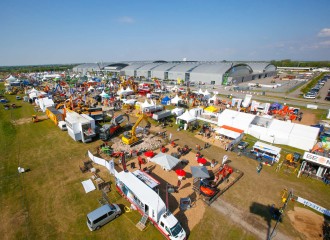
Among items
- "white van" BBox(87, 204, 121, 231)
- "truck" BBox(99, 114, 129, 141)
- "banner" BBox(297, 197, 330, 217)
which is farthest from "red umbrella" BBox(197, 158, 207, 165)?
"truck" BBox(99, 114, 129, 141)

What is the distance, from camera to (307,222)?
11969 millimetres

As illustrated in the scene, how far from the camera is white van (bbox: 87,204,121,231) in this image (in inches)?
431

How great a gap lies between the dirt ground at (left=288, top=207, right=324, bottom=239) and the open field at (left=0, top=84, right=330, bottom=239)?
20.2 inches

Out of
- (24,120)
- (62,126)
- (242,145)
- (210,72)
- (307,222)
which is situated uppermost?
(210,72)

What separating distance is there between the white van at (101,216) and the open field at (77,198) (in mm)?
376

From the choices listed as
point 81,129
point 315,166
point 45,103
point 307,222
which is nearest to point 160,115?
point 81,129

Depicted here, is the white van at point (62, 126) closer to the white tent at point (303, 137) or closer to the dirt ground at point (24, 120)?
the dirt ground at point (24, 120)

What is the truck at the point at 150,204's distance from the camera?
10344 millimetres

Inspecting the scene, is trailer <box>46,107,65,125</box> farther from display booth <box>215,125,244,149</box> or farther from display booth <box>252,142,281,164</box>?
display booth <box>252,142,281,164</box>

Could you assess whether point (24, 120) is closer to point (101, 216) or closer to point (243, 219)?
point (101, 216)

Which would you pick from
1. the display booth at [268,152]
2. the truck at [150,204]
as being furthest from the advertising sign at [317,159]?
the truck at [150,204]

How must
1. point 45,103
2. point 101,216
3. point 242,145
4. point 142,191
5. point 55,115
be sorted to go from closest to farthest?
point 101,216 < point 142,191 < point 242,145 < point 55,115 < point 45,103

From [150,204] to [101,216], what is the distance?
Answer: 3.31 meters

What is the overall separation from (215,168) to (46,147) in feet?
67.1
